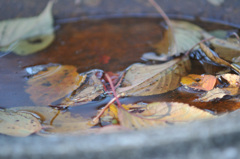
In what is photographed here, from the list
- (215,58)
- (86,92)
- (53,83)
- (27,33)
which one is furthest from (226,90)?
(27,33)

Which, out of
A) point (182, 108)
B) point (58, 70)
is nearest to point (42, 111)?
point (58, 70)

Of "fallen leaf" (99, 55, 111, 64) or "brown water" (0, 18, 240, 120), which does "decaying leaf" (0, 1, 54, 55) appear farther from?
"fallen leaf" (99, 55, 111, 64)

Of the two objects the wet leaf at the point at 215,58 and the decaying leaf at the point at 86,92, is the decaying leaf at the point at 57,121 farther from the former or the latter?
the wet leaf at the point at 215,58

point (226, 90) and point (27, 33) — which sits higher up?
point (27, 33)

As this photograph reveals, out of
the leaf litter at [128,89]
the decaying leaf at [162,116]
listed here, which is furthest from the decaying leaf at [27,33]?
the decaying leaf at [162,116]

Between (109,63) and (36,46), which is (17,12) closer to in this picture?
(36,46)

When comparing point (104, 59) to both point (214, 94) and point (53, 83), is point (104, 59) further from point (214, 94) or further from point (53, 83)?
point (214, 94)

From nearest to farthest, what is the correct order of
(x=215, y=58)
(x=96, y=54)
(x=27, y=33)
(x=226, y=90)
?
(x=226, y=90) < (x=215, y=58) < (x=96, y=54) < (x=27, y=33)
